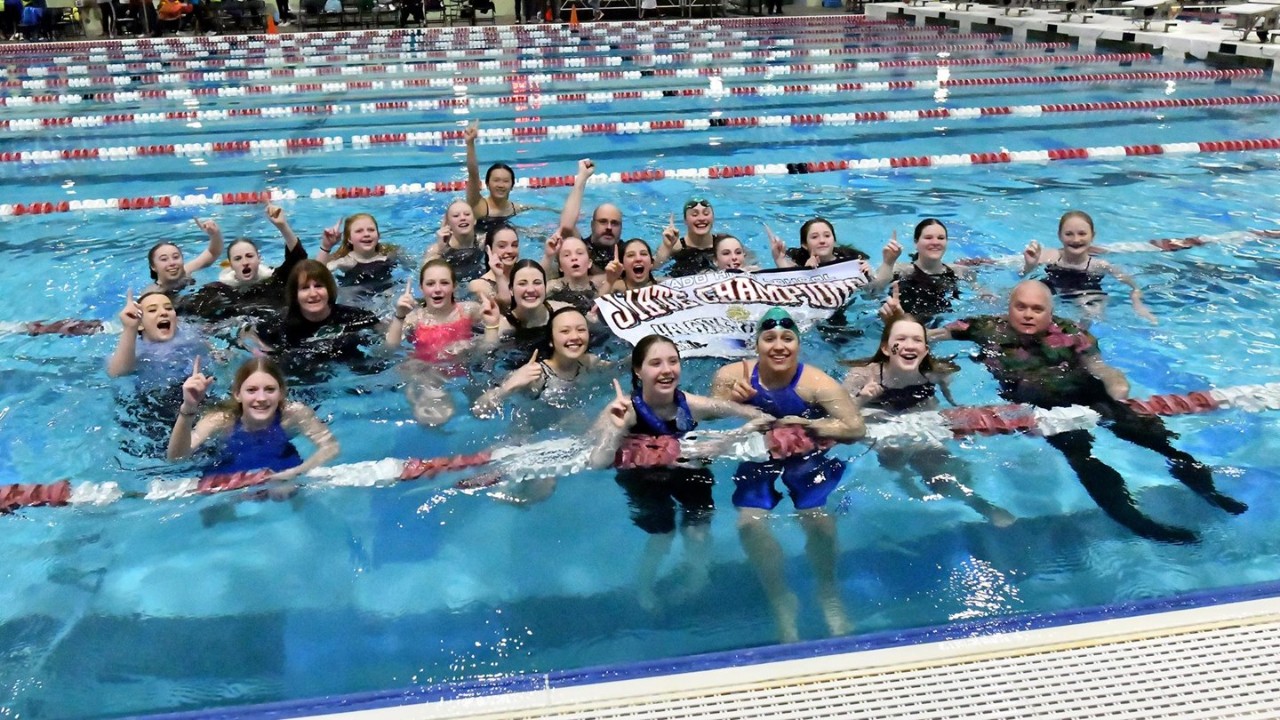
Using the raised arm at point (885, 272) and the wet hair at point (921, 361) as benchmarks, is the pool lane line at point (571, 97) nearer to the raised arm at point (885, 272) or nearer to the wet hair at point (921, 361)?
the raised arm at point (885, 272)

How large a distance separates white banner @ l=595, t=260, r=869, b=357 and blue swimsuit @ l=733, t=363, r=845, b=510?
895 mm

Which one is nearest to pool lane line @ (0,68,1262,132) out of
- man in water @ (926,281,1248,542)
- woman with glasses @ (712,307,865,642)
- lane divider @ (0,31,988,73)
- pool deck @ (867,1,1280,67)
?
pool deck @ (867,1,1280,67)

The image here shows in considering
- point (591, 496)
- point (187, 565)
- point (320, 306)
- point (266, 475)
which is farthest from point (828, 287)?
point (187, 565)

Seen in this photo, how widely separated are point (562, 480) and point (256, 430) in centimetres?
119

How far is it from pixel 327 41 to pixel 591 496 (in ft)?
55.8

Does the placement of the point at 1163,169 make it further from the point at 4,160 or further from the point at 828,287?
the point at 4,160

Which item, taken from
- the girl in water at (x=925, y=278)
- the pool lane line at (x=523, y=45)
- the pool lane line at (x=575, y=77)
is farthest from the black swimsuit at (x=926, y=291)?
the pool lane line at (x=523, y=45)

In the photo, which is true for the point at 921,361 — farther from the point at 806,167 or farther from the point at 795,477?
the point at 806,167

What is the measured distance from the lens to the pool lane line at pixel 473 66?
14.3 metres

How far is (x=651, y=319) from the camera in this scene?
4.70 m

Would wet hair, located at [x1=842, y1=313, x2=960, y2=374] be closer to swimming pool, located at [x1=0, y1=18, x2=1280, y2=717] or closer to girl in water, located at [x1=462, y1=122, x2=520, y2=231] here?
swimming pool, located at [x1=0, y1=18, x2=1280, y2=717]

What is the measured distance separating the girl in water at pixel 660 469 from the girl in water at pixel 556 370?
454 mm

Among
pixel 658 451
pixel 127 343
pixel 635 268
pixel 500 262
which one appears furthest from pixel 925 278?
pixel 127 343

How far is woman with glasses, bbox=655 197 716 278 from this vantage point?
573cm
